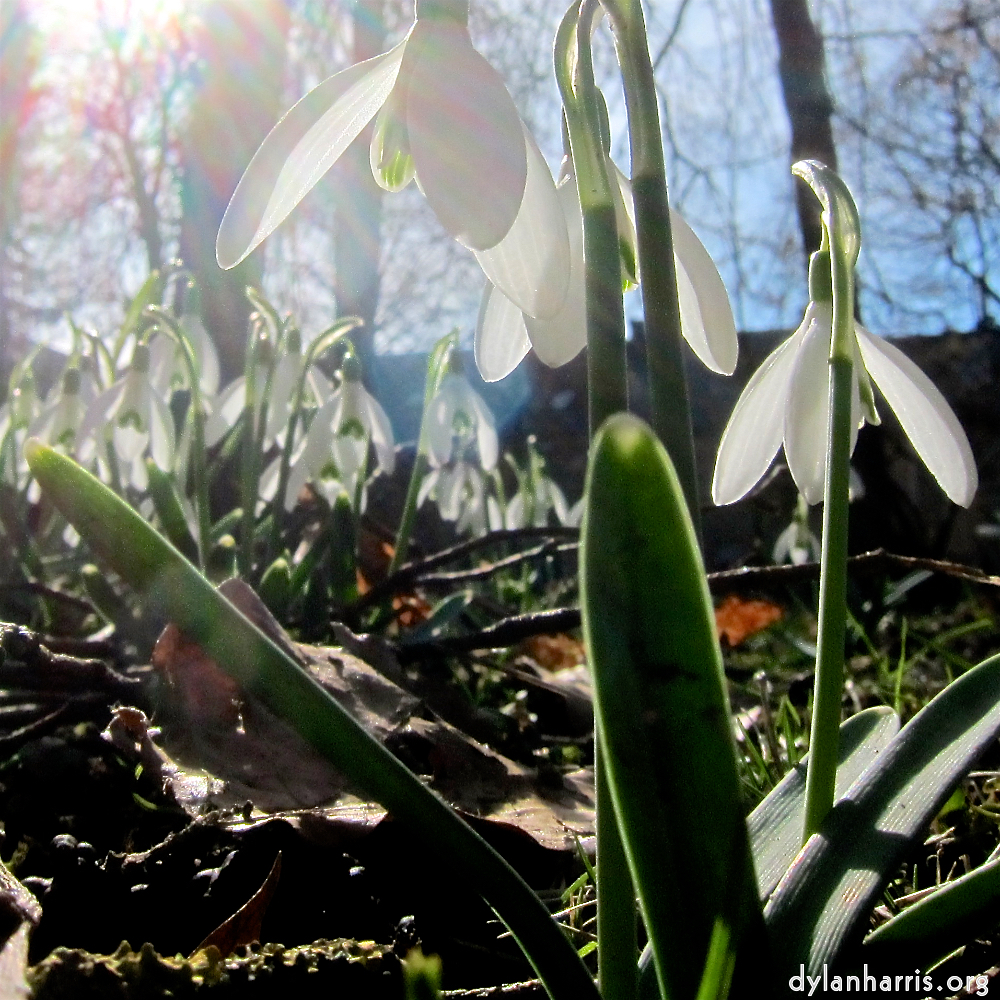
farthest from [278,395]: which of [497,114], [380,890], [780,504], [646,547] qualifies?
[780,504]

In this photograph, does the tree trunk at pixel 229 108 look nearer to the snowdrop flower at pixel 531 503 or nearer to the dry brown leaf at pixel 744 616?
the snowdrop flower at pixel 531 503

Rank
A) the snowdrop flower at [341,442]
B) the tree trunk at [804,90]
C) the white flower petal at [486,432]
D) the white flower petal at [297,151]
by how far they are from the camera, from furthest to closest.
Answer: the tree trunk at [804,90]
the white flower petal at [486,432]
the snowdrop flower at [341,442]
the white flower petal at [297,151]

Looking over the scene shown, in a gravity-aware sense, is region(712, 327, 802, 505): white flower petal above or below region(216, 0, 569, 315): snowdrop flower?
below

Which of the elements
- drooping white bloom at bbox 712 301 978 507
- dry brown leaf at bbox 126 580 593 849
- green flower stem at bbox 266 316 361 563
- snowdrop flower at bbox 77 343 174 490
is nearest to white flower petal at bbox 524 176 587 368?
drooping white bloom at bbox 712 301 978 507

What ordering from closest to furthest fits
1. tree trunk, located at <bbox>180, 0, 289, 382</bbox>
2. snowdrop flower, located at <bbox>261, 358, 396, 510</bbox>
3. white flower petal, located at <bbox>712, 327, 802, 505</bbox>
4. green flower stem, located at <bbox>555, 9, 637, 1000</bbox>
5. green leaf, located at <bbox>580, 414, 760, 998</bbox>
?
green leaf, located at <bbox>580, 414, 760, 998</bbox> → green flower stem, located at <bbox>555, 9, 637, 1000</bbox> → white flower petal, located at <bbox>712, 327, 802, 505</bbox> → snowdrop flower, located at <bbox>261, 358, 396, 510</bbox> → tree trunk, located at <bbox>180, 0, 289, 382</bbox>

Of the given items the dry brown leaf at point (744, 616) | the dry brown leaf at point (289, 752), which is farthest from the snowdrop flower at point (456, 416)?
the dry brown leaf at point (744, 616)

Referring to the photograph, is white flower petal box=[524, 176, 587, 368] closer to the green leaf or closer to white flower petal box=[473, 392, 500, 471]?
the green leaf

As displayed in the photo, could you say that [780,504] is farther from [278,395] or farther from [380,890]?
[380,890]
